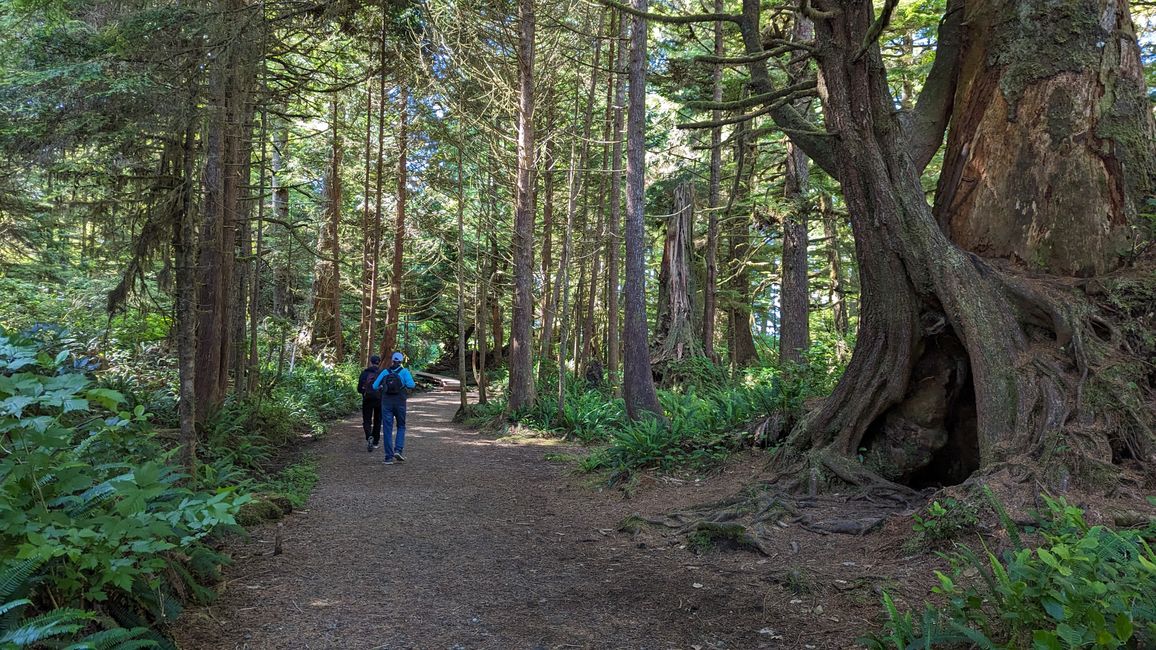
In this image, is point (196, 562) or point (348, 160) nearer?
point (196, 562)

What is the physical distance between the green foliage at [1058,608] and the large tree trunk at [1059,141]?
369 cm

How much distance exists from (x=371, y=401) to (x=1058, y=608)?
36.5 feet

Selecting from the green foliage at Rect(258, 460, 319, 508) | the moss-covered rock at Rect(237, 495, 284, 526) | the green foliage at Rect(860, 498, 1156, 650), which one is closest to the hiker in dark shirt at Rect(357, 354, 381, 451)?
the green foliage at Rect(258, 460, 319, 508)

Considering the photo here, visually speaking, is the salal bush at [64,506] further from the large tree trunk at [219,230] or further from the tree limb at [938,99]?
the tree limb at [938,99]

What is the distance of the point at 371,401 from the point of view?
1229 cm

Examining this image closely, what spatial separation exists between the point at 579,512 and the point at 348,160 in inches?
772

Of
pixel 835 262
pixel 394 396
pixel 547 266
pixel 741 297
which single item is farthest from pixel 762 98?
pixel 547 266

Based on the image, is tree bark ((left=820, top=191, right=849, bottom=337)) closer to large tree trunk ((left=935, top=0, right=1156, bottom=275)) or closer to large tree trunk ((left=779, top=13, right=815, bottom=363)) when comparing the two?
large tree trunk ((left=779, top=13, right=815, bottom=363))

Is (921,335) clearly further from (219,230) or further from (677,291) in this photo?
(677,291)

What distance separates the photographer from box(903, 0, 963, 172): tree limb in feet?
23.8

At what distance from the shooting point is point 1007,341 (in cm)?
585

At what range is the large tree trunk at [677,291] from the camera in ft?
55.8

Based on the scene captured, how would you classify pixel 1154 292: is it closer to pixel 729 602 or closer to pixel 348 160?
pixel 729 602

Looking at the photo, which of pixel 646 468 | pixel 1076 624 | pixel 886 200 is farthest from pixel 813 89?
pixel 1076 624
